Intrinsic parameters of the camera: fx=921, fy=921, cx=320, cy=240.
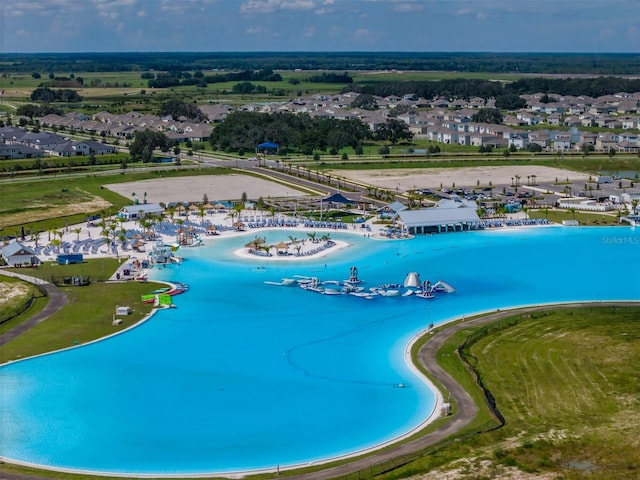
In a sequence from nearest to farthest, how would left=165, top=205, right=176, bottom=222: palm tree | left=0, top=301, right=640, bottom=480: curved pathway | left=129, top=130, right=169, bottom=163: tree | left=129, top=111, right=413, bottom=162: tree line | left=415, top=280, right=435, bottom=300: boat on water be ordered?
left=0, top=301, right=640, bottom=480: curved pathway < left=415, top=280, right=435, bottom=300: boat on water < left=165, top=205, right=176, bottom=222: palm tree < left=129, top=130, right=169, bottom=163: tree < left=129, top=111, right=413, bottom=162: tree line

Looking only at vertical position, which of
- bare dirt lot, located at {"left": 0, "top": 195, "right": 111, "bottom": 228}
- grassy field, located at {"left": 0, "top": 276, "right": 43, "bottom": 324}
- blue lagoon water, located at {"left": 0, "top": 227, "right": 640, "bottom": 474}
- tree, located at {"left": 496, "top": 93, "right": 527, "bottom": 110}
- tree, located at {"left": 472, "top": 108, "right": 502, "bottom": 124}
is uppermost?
tree, located at {"left": 496, "top": 93, "right": 527, "bottom": 110}

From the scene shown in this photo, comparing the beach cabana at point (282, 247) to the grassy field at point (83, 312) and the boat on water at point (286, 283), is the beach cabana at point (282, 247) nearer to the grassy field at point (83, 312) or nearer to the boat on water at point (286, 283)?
the boat on water at point (286, 283)

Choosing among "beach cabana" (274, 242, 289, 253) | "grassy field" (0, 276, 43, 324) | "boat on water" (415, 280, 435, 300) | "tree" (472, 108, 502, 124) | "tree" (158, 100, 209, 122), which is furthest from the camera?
"tree" (158, 100, 209, 122)

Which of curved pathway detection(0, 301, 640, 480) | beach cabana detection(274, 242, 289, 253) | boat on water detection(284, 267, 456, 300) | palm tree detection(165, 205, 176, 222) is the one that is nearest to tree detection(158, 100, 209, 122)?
palm tree detection(165, 205, 176, 222)

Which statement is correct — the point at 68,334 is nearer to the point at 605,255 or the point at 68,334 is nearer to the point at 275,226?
the point at 275,226

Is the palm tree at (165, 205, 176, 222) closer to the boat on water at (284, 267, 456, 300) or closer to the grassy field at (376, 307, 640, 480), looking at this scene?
the boat on water at (284, 267, 456, 300)

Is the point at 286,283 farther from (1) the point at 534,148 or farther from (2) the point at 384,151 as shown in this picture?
(1) the point at 534,148

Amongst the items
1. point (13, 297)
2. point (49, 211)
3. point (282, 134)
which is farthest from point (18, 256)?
point (282, 134)

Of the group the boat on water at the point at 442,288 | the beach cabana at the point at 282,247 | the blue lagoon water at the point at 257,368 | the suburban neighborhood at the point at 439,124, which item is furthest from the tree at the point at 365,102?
the boat on water at the point at 442,288
